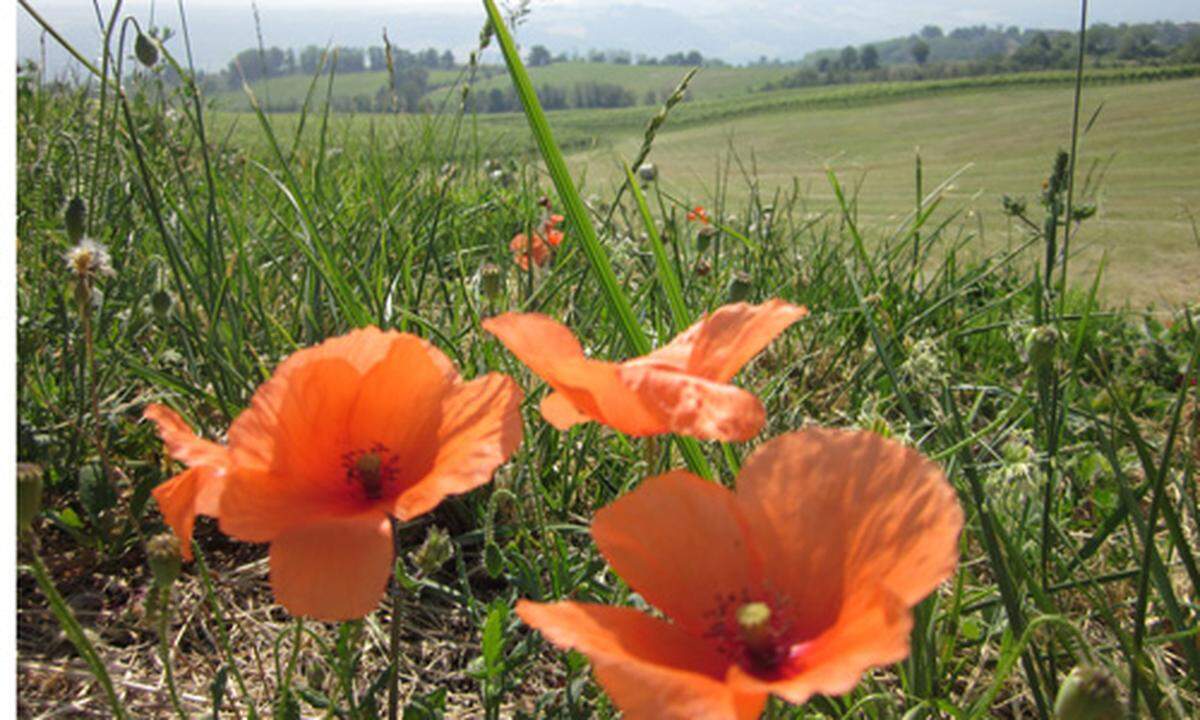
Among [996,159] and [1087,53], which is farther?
[1087,53]

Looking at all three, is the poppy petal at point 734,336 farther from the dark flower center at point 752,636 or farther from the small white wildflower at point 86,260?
the small white wildflower at point 86,260

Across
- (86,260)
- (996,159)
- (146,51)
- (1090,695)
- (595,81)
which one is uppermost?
(595,81)

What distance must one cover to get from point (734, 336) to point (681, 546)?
149mm

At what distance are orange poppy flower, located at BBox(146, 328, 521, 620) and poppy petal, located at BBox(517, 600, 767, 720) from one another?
0.11 meters

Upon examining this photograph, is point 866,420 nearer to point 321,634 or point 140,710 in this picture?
point 321,634

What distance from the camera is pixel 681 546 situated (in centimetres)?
55

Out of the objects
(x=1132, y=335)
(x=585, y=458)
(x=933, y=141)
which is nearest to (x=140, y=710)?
(x=585, y=458)

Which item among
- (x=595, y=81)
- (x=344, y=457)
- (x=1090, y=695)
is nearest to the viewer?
(x=1090, y=695)

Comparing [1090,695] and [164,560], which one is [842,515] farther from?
[164,560]

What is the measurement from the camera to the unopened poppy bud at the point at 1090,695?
534mm

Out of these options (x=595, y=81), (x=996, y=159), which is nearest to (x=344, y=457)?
(x=996, y=159)

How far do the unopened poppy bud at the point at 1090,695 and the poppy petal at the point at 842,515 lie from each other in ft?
0.46

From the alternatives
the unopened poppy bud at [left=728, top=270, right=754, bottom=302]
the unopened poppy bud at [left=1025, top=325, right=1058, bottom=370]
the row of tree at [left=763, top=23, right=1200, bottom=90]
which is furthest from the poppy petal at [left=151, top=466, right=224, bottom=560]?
the row of tree at [left=763, top=23, right=1200, bottom=90]

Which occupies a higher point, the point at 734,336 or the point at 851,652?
the point at 734,336
